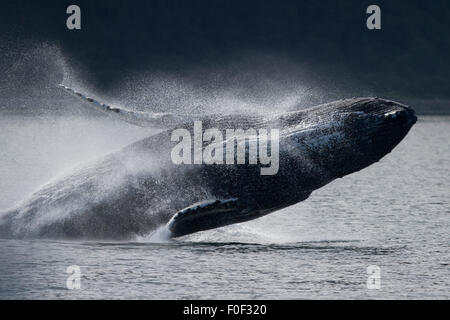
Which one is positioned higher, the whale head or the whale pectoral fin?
the whale head

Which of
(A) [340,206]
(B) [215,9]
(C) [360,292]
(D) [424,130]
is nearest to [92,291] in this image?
(C) [360,292]

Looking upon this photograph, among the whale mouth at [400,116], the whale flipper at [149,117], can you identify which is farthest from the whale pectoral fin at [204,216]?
the whale mouth at [400,116]

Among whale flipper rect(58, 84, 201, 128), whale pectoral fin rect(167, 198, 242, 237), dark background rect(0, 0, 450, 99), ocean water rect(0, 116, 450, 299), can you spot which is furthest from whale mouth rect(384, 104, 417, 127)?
dark background rect(0, 0, 450, 99)

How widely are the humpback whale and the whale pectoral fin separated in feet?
0.05

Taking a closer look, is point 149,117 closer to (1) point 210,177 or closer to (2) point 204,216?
(1) point 210,177

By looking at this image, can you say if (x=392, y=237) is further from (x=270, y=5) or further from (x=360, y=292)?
(x=270, y=5)

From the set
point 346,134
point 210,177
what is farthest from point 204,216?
point 346,134

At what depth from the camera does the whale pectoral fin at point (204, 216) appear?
17531mm

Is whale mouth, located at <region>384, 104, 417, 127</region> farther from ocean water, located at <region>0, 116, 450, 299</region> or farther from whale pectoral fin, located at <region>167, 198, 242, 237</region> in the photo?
whale pectoral fin, located at <region>167, 198, 242, 237</region>

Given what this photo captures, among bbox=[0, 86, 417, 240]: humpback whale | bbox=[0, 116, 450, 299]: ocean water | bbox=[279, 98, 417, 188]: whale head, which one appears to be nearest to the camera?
bbox=[0, 116, 450, 299]: ocean water

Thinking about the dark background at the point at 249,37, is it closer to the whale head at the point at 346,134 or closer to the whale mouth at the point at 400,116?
the whale head at the point at 346,134

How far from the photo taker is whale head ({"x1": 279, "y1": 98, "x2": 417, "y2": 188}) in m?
17.6

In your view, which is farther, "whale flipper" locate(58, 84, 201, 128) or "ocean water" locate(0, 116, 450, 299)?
"whale flipper" locate(58, 84, 201, 128)

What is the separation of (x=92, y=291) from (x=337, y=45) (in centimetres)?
13592
